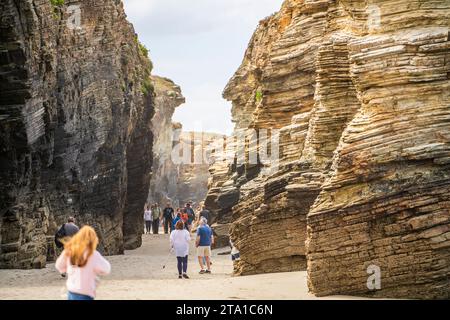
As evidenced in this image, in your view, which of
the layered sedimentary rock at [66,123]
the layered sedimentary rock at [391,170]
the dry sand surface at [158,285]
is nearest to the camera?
the layered sedimentary rock at [391,170]

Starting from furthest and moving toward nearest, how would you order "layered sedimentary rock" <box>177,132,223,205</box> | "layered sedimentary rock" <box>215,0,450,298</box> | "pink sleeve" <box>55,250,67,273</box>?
"layered sedimentary rock" <box>177,132,223,205</box>
"layered sedimentary rock" <box>215,0,450,298</box>
"pink sleeve" <box>55,250,67,273</box>

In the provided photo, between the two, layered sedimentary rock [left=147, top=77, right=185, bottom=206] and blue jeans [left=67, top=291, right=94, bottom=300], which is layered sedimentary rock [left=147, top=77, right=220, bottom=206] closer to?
layered sedimentary rock [left=147, top=77, right=185, bottom=206]

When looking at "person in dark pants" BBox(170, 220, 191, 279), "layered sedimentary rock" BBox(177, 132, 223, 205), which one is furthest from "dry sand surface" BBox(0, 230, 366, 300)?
"layered sedimentary rock" BBox(177, 132, 223, 205)

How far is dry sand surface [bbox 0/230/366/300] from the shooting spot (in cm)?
1934

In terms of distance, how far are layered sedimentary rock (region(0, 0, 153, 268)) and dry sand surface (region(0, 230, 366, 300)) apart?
2.47 metres

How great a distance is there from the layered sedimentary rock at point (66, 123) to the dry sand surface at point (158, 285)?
2465 mm

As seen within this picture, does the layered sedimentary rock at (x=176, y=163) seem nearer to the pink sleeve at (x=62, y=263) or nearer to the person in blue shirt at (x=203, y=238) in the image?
the person in blue shirt at (x=203, y=238)

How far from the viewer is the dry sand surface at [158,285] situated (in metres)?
19.3

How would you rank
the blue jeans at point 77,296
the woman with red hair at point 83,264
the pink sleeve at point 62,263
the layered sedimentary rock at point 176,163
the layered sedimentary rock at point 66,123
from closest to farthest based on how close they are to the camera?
the woman with red hair at point 83,264 < the blue jeans at point 77,296 < the pink sleeve at point 62,263 < the layered sedimentary rock at point 66,123 < the layered sedimentary rock at point 176,163

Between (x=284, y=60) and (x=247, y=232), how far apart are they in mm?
6193

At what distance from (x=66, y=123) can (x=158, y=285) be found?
47.1 feet

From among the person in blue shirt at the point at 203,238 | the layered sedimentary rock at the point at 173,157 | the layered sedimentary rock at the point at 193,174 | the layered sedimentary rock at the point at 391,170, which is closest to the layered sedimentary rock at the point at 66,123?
the person in blue shirt at the point at 203,238

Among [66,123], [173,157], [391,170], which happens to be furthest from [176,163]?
[391,170]
